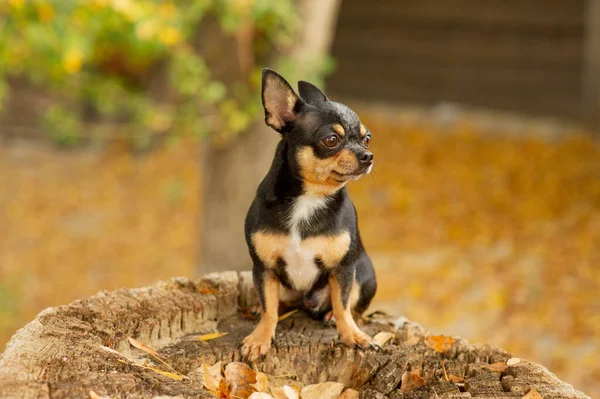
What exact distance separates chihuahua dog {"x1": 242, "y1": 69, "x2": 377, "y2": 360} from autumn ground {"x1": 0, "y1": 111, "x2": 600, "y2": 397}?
349 centimetres

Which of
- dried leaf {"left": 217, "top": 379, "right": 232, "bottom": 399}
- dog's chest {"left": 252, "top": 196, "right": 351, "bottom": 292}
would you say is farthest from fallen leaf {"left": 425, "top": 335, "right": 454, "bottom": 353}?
dried leaf {"left": 217, "top": 379, "right": 232, "bottom": 399}

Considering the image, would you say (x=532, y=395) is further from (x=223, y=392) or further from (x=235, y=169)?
(x=235, y=169)

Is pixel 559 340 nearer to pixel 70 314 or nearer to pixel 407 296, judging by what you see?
pixel 407 296

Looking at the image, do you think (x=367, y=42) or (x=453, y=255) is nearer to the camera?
(x=453, y=255)

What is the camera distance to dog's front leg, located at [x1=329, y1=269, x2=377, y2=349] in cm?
274

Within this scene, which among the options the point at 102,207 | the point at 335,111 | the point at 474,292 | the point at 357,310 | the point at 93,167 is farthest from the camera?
the point at 93,167

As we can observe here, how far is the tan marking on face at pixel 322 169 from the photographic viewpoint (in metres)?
2.45

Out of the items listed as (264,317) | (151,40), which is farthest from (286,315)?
(151,40)

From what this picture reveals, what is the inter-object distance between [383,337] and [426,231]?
194 inches

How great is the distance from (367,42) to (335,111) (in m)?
9.36

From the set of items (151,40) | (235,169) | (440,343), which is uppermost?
(151,40)

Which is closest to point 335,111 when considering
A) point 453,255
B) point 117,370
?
point 117,370

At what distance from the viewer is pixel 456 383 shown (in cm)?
260

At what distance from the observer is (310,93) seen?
279cm
